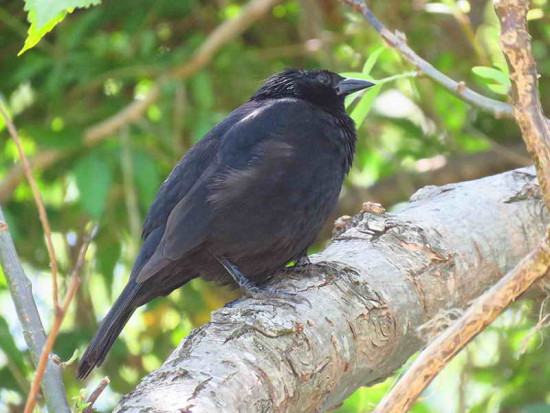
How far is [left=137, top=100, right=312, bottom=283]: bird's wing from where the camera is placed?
300 centimetres

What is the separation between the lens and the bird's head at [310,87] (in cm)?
362

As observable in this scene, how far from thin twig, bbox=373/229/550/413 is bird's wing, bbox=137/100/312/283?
4.80 ft

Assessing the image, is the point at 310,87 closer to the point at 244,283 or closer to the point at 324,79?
the point at 324,79

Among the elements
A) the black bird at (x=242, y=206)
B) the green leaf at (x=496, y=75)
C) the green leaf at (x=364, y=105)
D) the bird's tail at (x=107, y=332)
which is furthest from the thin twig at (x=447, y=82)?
the bird's tail at (x=107, y=332)

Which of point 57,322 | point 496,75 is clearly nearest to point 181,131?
point 496,75

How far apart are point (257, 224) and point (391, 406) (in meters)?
1.63

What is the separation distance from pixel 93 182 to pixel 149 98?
611 mm

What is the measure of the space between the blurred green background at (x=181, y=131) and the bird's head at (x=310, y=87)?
50 centimetres

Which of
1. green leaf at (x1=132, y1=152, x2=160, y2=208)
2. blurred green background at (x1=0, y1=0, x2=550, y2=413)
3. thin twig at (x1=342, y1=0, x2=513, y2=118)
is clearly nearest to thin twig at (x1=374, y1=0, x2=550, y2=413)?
thin twig at (x1=342, y1=0, x2=513, y2=118)

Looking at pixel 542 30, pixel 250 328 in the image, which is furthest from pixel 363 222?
pixel 542 30

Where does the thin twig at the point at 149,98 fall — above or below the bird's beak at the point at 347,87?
above

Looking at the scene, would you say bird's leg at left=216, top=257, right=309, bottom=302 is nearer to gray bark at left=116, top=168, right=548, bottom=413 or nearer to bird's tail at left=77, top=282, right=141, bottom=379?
gray bark at left=116, top=168, right=548, bottom=413

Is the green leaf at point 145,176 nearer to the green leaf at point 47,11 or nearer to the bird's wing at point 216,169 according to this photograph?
the bird's wing at point 216,169

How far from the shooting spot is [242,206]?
9.98 ft
